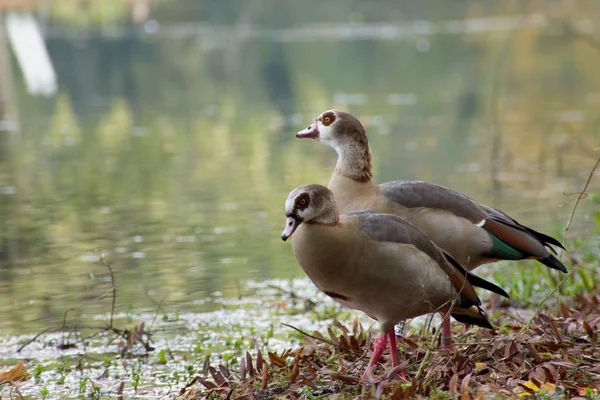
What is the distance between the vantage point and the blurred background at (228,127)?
32.2 feet

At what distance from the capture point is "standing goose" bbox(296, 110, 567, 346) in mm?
6113

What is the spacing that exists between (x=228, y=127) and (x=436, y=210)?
40.7 feet

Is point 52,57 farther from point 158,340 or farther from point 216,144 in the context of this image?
point 158,340

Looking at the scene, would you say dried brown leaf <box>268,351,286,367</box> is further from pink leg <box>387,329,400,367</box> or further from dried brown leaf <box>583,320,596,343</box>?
dried brown leaf <box>583,320,596,343</box>

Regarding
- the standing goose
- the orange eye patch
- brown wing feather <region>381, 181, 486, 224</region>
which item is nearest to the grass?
the standing goose

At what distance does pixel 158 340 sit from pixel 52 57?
22.6m

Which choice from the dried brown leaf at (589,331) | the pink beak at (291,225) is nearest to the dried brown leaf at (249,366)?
the pink beak at (291,225)

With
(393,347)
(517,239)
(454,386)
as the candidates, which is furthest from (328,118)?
(454,386)

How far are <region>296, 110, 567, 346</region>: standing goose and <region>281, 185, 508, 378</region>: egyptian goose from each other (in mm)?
687

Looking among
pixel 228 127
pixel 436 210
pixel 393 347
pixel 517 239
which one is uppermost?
pixel 436 210

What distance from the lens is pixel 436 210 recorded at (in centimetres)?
613

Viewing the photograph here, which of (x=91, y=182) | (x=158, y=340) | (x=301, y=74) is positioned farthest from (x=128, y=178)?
(x=301, y=74)

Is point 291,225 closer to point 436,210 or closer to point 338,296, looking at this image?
point 338,296

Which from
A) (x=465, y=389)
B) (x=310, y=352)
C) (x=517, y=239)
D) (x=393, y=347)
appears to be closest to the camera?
(x=465, y=389)
